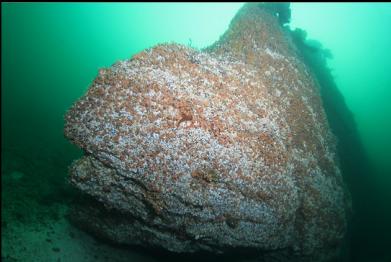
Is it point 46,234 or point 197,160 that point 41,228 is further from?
point 197,160

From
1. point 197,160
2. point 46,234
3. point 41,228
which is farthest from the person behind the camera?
point 41,228

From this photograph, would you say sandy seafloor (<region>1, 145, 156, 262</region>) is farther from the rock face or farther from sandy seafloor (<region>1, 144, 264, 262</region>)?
the rock face

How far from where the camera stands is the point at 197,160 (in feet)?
25.5

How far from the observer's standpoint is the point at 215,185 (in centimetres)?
800

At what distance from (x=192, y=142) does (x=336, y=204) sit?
770 cm

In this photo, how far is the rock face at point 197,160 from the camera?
7.59 m

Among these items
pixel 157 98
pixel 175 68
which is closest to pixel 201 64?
pixel 175 68

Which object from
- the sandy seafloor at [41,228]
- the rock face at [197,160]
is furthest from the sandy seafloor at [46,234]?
the rock face at [197,160]

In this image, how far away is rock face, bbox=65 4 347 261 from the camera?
7586mm

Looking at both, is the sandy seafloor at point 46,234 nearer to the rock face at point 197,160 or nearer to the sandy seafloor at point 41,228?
the sandy seafloor at point 41,228

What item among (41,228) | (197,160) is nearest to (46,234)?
(41,228)

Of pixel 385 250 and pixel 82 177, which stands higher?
pixel 385 250

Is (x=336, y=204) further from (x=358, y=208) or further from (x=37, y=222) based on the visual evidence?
(x=37, y=222)

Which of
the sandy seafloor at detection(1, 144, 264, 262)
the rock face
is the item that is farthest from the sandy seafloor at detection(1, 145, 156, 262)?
the rock face
